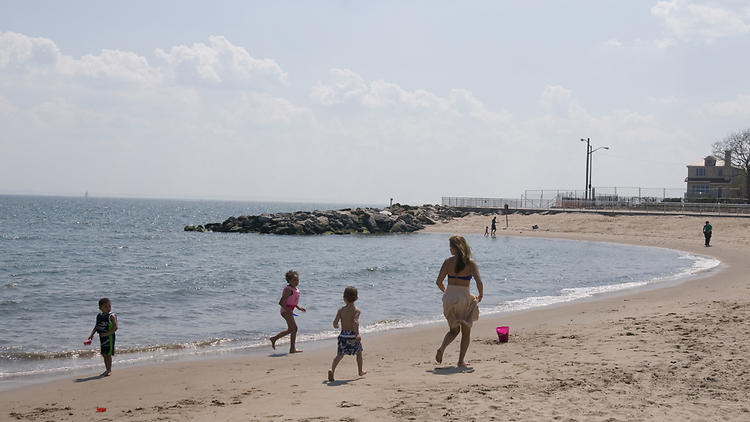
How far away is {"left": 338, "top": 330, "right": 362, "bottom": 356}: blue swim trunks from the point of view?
807cm

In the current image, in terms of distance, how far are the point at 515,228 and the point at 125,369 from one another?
4467 centimetres

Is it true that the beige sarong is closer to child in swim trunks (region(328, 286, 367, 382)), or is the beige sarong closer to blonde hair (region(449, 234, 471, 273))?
blonde hair (region(449, 234, 471, 273))

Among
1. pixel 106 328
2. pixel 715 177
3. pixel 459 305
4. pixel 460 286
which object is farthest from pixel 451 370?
pixel 715 177

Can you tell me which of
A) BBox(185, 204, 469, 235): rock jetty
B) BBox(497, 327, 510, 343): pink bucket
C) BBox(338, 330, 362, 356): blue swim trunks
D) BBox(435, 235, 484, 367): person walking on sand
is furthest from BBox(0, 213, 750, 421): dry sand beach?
BBox(185, 204, 469, 235): rock jetty

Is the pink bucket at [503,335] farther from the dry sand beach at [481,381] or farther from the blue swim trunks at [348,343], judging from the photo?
the blue swim trunks at [348,343]

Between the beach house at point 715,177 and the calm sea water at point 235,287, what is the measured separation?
39.9 meters

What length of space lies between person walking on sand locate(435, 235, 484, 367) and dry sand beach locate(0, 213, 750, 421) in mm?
633

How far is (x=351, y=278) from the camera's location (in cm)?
2242

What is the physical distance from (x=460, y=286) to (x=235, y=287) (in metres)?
13.3

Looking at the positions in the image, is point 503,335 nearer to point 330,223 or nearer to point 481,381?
point 481,381

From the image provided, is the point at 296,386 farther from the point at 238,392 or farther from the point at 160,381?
the point at 160,381

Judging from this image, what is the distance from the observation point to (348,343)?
317 inches

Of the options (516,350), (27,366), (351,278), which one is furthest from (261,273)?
(516,350)

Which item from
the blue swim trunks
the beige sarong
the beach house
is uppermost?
the beach house
